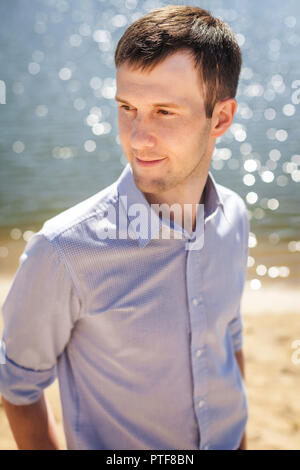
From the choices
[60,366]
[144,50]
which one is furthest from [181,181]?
[60,366]

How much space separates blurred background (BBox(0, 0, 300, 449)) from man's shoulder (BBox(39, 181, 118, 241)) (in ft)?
9.70

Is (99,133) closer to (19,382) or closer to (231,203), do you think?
(231,203)

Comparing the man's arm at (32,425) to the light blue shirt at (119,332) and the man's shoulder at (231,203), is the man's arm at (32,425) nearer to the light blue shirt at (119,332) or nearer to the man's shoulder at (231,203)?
the light blue shirt at (119,332)

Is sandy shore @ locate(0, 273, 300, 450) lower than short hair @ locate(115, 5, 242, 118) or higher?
lower

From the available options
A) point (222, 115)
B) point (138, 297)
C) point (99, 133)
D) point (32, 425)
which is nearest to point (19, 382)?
point (32, 425)

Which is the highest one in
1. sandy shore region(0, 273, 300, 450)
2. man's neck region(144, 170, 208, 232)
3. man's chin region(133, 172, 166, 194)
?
man's chin region(133, 172, 166, 194)

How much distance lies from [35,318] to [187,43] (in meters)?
1.16

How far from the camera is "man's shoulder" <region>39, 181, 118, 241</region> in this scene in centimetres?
187

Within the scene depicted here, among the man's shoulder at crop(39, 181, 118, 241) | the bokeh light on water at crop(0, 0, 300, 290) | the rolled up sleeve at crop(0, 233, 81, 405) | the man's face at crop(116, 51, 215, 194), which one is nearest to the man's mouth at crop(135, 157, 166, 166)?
the man's face at crop(116, 51, 215, 194)

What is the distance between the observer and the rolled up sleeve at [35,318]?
183cm

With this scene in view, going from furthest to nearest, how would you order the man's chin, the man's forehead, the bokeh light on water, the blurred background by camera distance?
1. the bokeh light on water
2. the blurred background
3. the man's chin
4. the man's forehead

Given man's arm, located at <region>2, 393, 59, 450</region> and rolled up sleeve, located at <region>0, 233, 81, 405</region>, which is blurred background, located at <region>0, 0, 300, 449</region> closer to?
man's arm, located at <region>2, 393, 59, 450</region>

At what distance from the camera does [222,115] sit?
2328mm

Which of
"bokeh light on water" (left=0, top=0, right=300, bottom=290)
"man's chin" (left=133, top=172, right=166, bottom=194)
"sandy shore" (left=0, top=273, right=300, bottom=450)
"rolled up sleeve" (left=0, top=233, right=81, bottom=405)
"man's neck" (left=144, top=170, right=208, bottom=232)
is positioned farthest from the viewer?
"bokeh light on water" (left=0, top=0, right=300, bottom=290)
